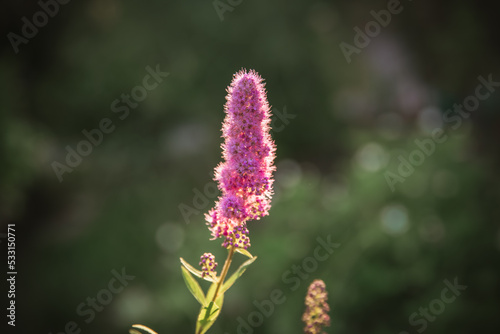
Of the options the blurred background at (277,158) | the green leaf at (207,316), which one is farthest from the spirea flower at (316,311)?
the blurred background at (277,158)

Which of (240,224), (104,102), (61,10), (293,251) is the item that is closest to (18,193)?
(104,102)

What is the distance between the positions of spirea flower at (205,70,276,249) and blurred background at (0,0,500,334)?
10.0 feet

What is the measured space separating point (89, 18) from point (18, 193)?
325cm

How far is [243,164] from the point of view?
50.9 inches

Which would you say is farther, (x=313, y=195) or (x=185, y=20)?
(x=185, y=20)

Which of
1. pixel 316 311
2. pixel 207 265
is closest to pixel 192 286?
pixel 207 265

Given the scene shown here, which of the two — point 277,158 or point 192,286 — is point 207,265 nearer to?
point 192,286

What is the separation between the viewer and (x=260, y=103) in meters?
1.36

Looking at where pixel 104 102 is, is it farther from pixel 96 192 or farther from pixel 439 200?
pixel 439 200

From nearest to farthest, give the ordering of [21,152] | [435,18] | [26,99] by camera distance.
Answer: [21,152] → [26,99] → [435,18]

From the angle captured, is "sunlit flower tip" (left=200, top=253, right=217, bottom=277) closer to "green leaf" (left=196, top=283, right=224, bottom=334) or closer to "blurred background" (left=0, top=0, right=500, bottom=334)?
"green leaf" (left=196, top=283, right=224, bottom=334)

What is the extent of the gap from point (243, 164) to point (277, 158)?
7108 millimetres

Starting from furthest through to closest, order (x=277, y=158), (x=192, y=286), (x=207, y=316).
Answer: (x=277, y=158) → (x=192, y=286) → (x=207, y=316)

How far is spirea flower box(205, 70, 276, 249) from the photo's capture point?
131 centimetres
